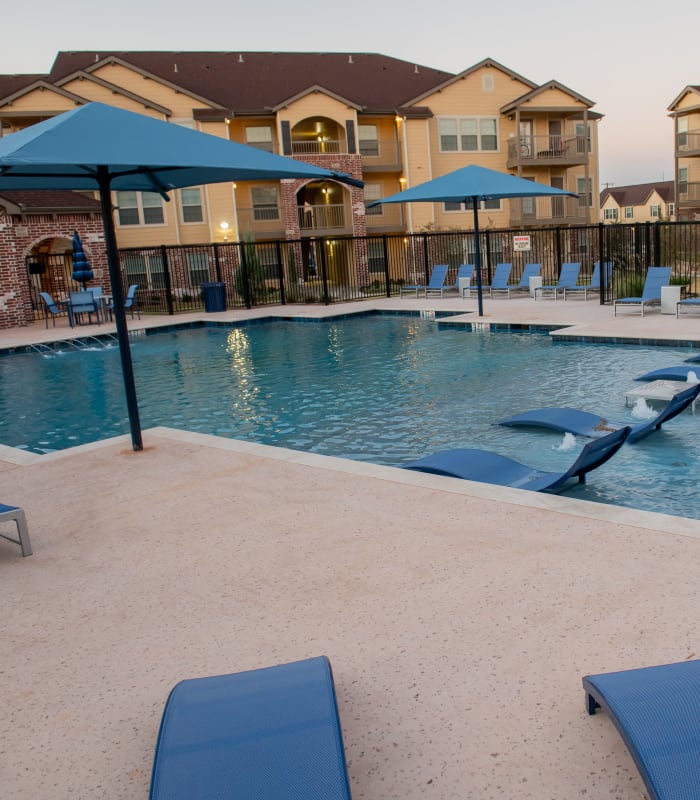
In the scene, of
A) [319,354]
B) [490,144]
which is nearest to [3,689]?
[319,354]

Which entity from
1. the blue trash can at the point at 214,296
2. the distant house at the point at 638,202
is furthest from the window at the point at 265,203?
the distant house at the point at 638,202

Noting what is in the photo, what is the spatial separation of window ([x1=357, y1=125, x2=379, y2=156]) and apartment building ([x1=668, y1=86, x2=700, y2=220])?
49.8 ft

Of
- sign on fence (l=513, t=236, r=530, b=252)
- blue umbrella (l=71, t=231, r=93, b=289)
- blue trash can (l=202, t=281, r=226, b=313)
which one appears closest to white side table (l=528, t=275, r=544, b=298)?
sign on fence (l=513, t=236, r=530, b=252)

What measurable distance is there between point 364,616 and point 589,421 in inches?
179

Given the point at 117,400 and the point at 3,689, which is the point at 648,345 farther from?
the point at 3,689

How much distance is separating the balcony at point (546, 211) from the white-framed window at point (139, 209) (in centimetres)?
1543

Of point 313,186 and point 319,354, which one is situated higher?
point 313,186

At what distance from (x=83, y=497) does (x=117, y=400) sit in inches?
208

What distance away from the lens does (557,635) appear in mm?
3234

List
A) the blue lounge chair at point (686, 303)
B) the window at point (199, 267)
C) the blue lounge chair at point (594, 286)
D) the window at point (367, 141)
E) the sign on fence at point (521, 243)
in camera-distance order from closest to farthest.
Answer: the blue lounge chair at point (686, 303), the blue lounge chair at point (594, 286), the sign on fence at point (521, 243), the window at point (199, 267), the window at point (367, 141)

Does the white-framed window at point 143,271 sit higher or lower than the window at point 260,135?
lower

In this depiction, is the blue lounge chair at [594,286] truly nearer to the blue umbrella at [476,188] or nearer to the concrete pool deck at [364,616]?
the blue umbrella at [476,188]

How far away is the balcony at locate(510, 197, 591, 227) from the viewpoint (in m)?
35.3

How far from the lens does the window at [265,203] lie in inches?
1289
